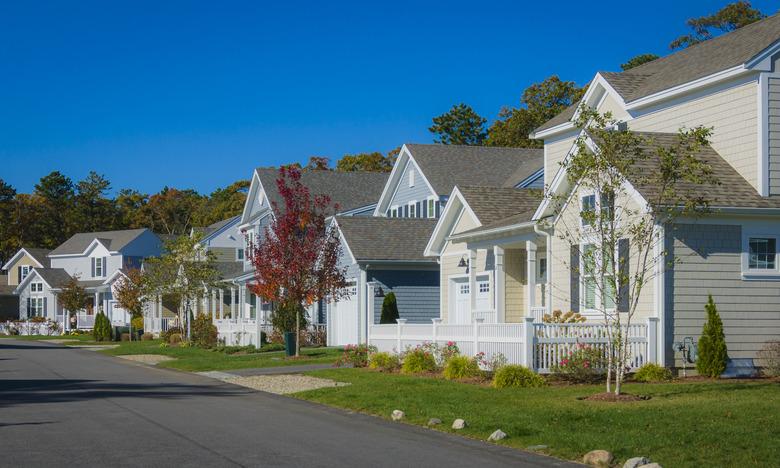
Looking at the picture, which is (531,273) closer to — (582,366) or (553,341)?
(553,341)

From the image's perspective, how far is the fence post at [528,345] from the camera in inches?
838

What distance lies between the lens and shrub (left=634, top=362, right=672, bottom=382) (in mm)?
20984

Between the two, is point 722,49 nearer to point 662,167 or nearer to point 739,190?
point 739,190

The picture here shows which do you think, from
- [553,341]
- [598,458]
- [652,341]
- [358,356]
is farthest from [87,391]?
[598,458]

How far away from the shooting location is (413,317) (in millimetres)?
38438

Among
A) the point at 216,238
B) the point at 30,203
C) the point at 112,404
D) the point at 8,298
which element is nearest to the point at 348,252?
the point at 112,404

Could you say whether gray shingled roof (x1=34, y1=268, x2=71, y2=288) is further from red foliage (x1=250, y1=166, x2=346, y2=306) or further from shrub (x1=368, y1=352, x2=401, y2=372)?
shrub (x1=368, y1=352, x2=401, y2=372)

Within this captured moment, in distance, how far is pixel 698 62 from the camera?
2619 cm

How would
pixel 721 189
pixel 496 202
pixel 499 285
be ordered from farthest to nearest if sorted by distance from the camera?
1. pixel 496 202
2. pixel 499 285
3. pixel 721 189

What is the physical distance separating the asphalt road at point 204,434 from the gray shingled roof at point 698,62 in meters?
13.0

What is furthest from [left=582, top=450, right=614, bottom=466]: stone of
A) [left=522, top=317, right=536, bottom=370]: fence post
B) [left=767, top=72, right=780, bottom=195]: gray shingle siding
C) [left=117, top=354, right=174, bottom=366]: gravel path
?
[left=117, top=354, right=174, bottom=366]: gravel path

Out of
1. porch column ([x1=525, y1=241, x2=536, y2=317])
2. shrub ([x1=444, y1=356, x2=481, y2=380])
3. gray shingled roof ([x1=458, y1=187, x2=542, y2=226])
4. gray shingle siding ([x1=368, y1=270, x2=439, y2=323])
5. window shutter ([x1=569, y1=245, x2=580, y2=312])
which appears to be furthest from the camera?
gray shingle siding ([x1=368, y1=270, x2=439, y2=323])

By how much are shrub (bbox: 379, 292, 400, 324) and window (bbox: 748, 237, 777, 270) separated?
16.4 metres

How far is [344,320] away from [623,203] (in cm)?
1950
